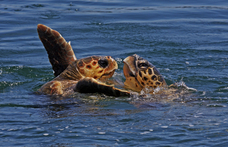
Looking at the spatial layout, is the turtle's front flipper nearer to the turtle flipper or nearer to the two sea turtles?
the two sea turtles

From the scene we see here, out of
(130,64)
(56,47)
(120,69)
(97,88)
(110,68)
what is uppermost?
(56,47)

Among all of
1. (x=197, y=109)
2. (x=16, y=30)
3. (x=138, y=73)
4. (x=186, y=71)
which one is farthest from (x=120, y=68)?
(x=16, y=30)


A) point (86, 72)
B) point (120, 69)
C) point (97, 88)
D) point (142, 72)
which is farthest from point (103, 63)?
point (120, 69)

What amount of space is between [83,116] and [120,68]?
3.38m

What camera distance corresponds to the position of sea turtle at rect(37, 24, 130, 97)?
5.90m

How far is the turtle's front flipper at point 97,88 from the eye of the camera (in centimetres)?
500

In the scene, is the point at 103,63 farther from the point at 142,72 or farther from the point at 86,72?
the point at 142,72

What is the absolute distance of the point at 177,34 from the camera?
10.9 meters

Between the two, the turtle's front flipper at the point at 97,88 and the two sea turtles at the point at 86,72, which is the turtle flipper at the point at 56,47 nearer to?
the two sea turtles at the point at 86,72

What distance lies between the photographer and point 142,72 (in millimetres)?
5680

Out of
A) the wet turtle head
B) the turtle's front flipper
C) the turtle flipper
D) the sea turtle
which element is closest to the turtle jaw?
the sea turtle

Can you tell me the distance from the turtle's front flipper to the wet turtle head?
710 millimetres

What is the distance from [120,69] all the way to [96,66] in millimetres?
1759

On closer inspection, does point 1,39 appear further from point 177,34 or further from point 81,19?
point 177,34
